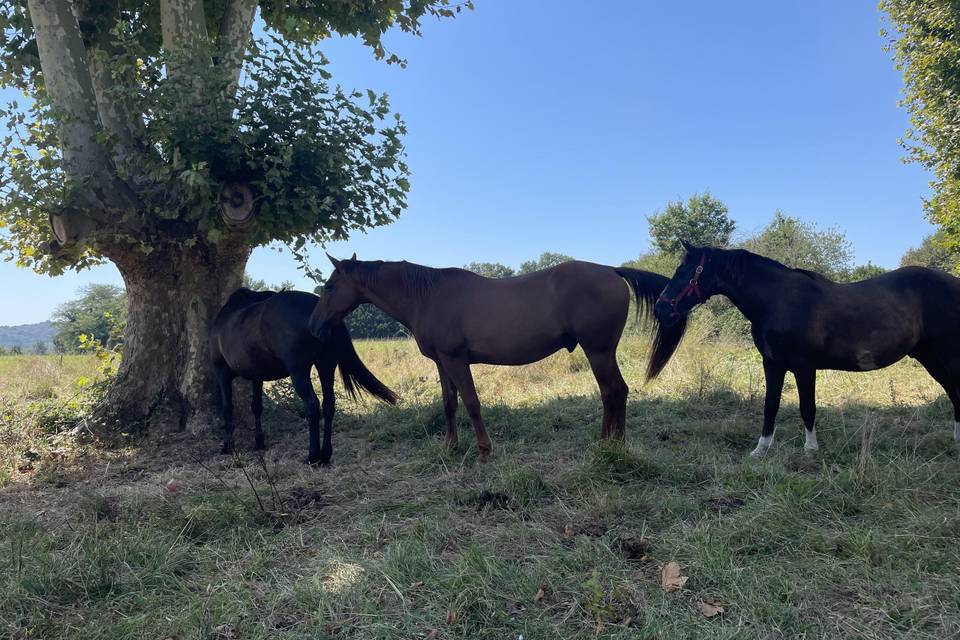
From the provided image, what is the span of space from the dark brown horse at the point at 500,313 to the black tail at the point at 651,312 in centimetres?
1

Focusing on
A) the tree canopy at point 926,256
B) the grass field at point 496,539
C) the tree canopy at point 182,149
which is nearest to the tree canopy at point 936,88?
the grass field at point 496,539

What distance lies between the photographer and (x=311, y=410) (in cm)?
532

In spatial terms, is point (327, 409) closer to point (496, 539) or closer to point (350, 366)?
point (350, 366)

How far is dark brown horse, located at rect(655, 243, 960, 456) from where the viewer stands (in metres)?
4.74

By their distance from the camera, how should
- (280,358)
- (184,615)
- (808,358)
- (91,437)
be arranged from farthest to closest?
(91,437) < (280,358) < (808,358) < (184,615)

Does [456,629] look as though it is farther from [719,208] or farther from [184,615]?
[719,208]

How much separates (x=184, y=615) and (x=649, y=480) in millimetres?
3061

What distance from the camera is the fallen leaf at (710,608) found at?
2240mm

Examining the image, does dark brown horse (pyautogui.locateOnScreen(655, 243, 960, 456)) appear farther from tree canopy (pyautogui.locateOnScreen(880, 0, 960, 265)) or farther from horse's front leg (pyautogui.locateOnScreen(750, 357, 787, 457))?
tree canopy (pyautogui.locateOnScreen(880, 0, 960, 265))

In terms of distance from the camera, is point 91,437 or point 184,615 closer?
point 184,615

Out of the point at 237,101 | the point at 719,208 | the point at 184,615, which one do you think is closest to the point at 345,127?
the point at 237,101

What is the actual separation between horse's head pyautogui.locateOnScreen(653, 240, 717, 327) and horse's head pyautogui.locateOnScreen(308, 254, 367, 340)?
3.07 metres

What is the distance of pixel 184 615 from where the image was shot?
240 cm

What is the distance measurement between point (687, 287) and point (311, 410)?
391 cm
